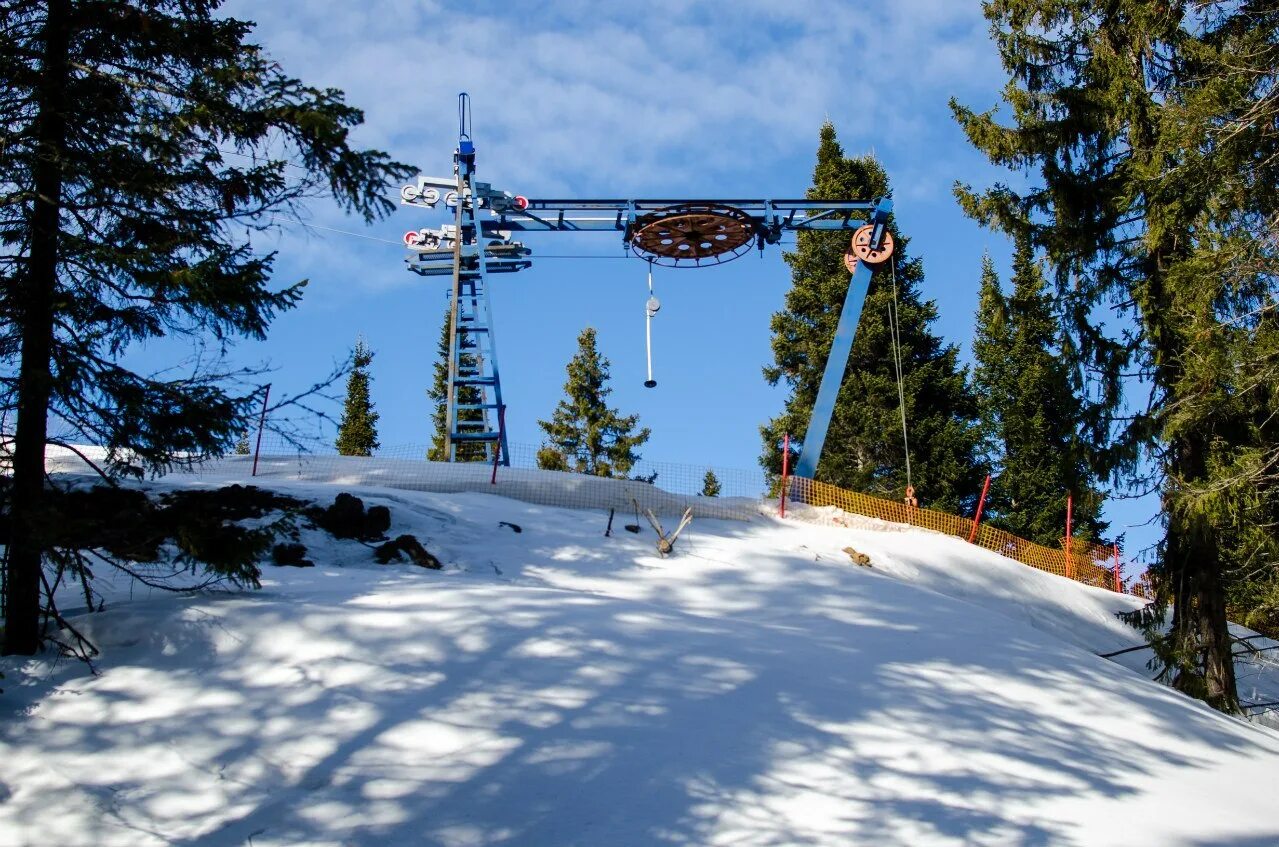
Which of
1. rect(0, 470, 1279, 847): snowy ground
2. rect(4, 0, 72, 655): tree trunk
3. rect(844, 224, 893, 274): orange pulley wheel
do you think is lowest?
rect(0, 470, 1279, 847): snowy ground

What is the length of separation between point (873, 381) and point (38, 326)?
74.8ft

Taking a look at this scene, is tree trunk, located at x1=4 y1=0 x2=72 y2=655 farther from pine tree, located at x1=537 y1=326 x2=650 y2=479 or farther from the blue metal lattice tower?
pine tree, located at x1=537 y1=326 x2=650 y2=479

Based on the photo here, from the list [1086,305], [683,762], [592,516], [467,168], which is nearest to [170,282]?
[683,762]

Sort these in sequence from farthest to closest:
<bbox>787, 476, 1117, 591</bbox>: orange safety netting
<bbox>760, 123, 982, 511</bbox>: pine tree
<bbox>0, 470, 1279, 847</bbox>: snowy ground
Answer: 1. <bbox>760, 123, 982, 511</bbox>: pine tree
2. <bbox>787, 476, 1117, 591</bbox>: orange safety netting
3. <bbox>0, 470, 1279, 847</bbox>: snowy ground

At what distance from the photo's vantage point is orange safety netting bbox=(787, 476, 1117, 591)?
1861 centimetres

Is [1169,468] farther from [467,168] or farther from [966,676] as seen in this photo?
[467,168]

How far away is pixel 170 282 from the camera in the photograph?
7191 mm

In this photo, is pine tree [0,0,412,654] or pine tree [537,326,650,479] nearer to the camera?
pine tree [0,0,412,654]

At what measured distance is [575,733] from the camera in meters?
6.66

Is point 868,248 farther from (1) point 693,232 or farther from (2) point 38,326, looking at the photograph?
(2) point 38,326

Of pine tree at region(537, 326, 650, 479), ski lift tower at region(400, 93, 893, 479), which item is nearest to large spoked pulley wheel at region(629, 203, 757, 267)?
ski lift tower at region(400, 93, 893, 479)

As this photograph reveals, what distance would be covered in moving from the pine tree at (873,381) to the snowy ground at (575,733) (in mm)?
17101

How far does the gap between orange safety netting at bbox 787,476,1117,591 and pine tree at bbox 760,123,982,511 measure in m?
7.00

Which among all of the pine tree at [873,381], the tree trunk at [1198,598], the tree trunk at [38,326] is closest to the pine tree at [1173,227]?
the tree trunk at [1198,598]
